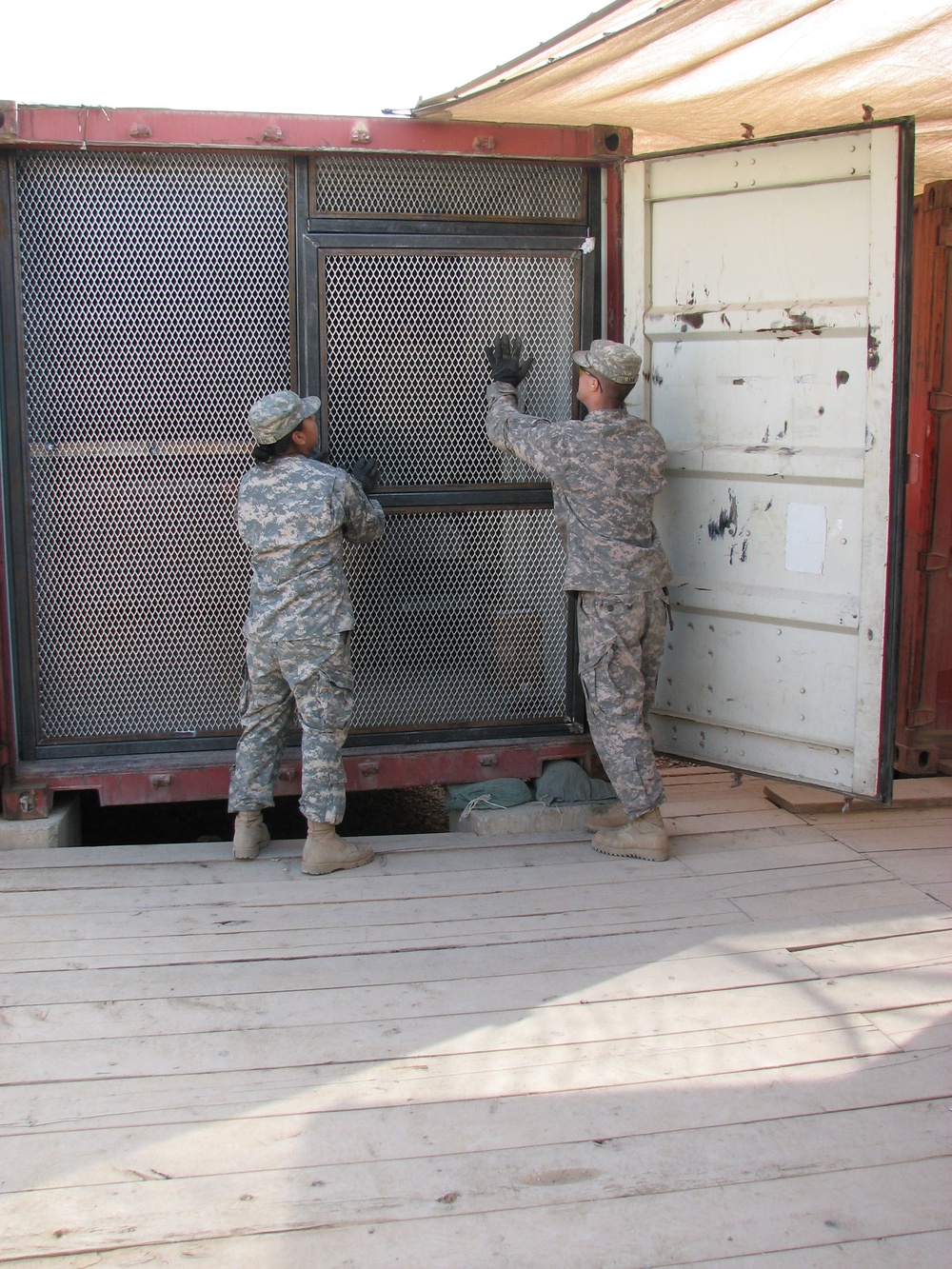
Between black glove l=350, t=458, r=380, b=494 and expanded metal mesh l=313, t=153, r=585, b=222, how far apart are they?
915 millimetres

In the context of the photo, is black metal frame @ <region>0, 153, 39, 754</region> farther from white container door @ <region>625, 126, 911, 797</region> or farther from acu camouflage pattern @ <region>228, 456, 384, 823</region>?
white container door @ <region>625, 126, 911, 797</region>

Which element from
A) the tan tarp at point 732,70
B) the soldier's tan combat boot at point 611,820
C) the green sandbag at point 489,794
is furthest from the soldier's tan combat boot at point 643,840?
the tan tarp at point 732,70

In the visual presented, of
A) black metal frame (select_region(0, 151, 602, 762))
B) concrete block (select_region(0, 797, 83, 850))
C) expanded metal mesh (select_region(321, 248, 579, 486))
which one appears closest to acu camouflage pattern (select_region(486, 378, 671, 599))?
expanded metal mesh (select_region(321, 248, 579, 486))

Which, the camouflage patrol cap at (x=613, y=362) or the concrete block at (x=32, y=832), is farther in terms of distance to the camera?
the concrete block at (x=32, y=832)

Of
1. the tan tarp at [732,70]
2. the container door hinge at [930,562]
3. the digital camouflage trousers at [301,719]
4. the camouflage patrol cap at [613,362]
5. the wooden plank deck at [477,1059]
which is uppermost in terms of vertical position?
the tan tarp at [732,70]

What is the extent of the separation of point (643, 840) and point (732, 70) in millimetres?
2680

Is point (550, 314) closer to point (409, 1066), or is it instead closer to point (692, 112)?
point (692, 112)

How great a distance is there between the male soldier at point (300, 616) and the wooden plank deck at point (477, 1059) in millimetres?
299

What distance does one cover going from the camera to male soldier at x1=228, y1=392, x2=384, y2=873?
13.0 ft

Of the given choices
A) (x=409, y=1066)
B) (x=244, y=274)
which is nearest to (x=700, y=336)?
(x=244, y=274)

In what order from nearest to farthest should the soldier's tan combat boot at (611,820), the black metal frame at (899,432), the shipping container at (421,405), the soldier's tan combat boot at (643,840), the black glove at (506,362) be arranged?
the black metal frame at (899,432) < the shipping container at (421,405) < the soldier's tan combat boot at (643,840) < the black glove at (506,362) < the soldier's tan combat boot at (611,820)

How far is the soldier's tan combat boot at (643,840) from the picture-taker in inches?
169

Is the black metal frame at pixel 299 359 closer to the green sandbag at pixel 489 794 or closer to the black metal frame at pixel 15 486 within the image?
the black metal frame at pixel 15 486

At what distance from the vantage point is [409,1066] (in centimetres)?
292
